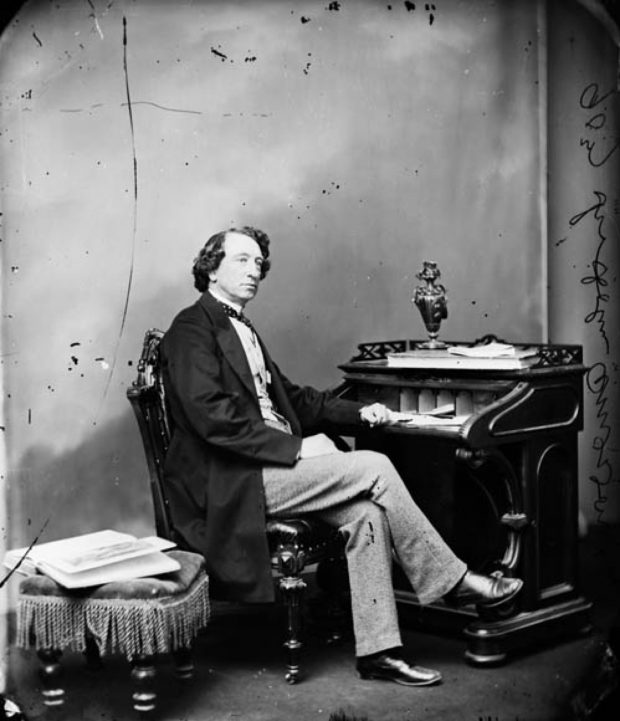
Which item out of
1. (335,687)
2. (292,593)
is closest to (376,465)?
(292,593)

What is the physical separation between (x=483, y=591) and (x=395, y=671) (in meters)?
0.43

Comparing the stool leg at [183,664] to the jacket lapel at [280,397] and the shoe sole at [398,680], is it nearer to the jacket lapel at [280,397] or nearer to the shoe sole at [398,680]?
the shoe sole at [398,680]

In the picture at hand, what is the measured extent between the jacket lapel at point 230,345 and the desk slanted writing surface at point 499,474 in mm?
534

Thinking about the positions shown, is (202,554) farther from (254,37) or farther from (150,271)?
(254,37)

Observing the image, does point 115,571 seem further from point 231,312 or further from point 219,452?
point 231,312

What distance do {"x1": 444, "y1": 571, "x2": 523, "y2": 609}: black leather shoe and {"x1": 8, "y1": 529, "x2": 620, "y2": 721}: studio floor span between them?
229 millimetres

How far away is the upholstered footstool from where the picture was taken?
3057mm

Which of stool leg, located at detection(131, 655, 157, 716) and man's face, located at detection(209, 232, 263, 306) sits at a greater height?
man's face, located at detection(209, 232, 263, 306)

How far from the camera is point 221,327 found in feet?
12.3

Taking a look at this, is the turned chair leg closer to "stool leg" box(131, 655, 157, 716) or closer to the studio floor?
the studio floor

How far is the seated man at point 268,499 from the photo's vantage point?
343 centimetres

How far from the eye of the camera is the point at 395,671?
3402mm

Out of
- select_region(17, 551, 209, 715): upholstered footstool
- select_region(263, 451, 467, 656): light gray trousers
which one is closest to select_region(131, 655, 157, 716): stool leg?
select_region(17, 551, 209, 715): upholstered footstool

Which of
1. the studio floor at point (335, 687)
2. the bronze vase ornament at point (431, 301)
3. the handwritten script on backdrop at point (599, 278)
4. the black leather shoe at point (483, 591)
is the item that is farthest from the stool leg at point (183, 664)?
the handwritten script on backdrop at point (599, 278)
